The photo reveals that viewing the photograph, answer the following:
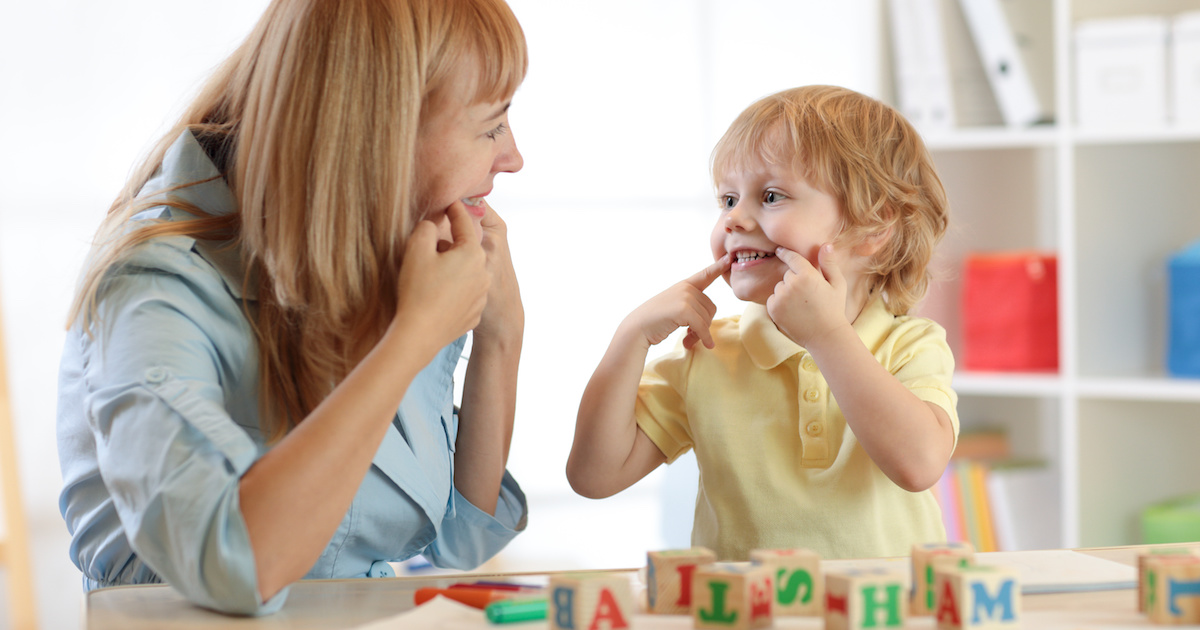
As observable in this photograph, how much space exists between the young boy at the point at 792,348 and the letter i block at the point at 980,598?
15.2 inches

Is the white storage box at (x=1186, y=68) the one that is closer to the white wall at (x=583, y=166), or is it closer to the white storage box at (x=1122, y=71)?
the white storage box at (x=1122, y=71)

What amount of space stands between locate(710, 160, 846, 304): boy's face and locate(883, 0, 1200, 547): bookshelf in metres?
1.06

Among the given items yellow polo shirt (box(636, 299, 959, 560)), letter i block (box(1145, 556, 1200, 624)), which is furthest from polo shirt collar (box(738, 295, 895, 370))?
letter i block (box(1145, 556, 1200, 624))

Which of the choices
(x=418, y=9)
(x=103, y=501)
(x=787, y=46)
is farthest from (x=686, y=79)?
(x=103, y=501)

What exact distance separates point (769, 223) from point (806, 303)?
118 mm

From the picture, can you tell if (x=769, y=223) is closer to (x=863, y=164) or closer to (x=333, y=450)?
(x=863, y=164)

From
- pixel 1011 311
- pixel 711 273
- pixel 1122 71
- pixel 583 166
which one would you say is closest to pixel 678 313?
pixel 711 273

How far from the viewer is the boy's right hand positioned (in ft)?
3.56

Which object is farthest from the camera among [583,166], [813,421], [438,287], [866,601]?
[583,166]

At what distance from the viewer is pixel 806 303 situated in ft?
3.26

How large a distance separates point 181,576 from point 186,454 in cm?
8

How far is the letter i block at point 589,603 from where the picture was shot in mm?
612

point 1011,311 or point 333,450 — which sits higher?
point 1011,311

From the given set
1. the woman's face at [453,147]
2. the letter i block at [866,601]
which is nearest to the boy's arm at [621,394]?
the woman's face at [453,147]
